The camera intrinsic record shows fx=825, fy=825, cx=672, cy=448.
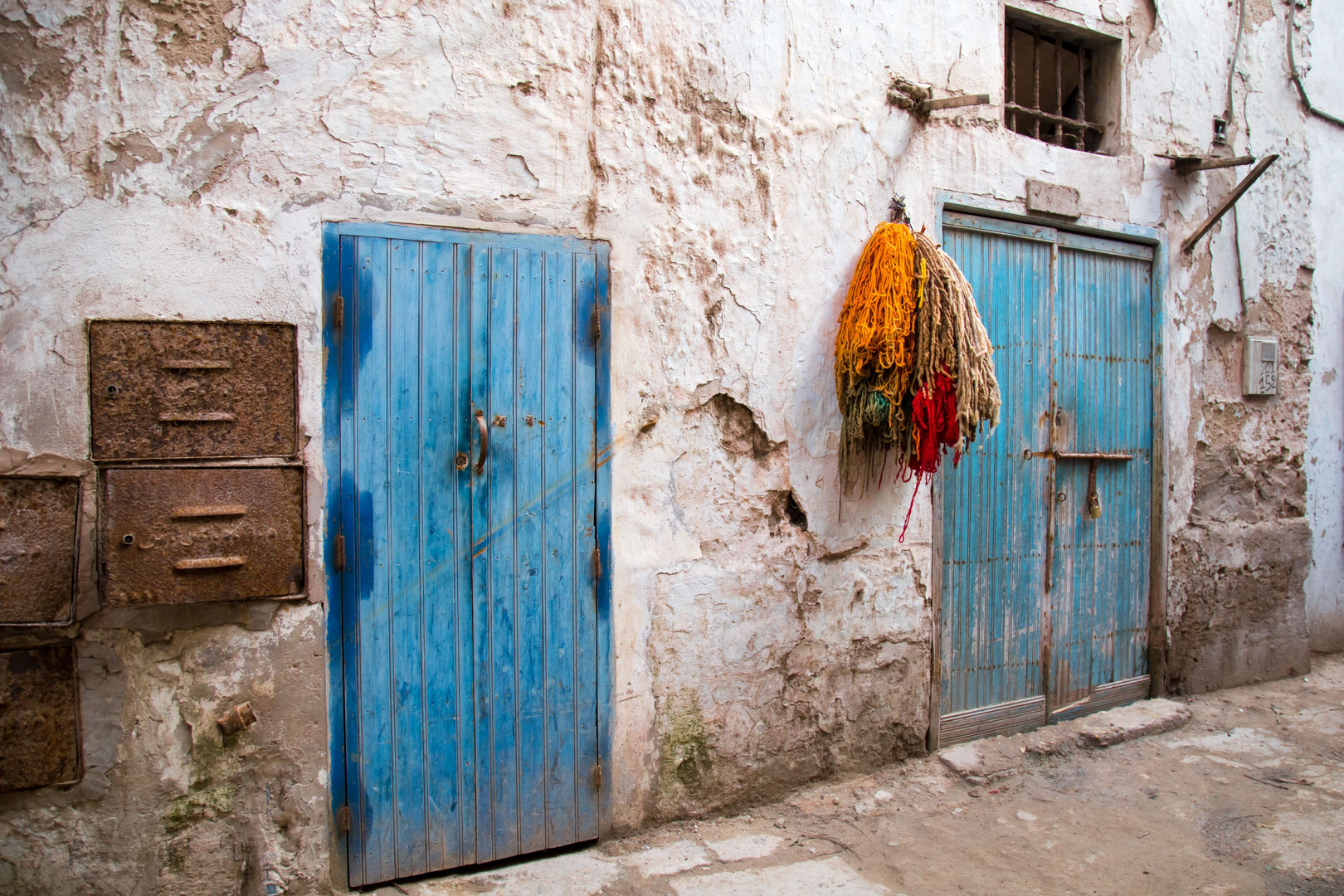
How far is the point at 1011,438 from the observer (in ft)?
12.7

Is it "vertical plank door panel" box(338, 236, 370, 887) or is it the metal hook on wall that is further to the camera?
the metal hook on wall

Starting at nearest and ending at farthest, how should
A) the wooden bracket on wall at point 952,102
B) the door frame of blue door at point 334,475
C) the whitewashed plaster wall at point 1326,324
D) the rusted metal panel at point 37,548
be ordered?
the rusted metal panel at point 37,548 < the door frame of blue door at point 334,475 < the wooden bracket on wall at point 952,102 < the whitewashed plaster wall at point 1326,324

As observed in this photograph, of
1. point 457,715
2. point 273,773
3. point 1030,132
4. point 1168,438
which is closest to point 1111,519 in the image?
point 1168,438

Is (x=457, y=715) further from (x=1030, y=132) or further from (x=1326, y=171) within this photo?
(x=1326, y=171)

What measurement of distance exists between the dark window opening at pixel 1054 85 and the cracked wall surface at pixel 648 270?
15cm

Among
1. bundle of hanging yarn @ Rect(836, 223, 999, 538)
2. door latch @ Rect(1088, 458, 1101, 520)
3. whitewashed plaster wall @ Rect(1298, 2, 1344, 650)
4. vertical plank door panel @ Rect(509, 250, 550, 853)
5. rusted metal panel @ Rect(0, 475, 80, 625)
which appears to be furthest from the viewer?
whitewashed plaster wall @ Rect(1298, 2, 1344, 650)

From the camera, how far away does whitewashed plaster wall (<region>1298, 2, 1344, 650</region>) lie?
486cm

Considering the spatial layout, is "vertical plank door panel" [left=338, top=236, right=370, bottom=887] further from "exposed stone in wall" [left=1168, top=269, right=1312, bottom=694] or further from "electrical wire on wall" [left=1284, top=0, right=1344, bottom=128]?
"electrical wire on wall" [left=1284, top=0, right=1344, bottom=128]

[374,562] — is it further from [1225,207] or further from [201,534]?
[1225,207]

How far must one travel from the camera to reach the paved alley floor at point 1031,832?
2.76 meters

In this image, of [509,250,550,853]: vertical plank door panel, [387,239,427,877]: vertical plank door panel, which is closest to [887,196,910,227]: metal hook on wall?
[509,250,550,853]: vertical plank door panel

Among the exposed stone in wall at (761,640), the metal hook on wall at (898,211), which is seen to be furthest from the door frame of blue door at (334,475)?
the metal hook on wall at (898,211)

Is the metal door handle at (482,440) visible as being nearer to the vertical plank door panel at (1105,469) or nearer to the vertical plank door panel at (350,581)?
the vertical plank door panel at (350,581)

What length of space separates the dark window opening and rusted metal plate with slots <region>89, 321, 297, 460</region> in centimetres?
344
